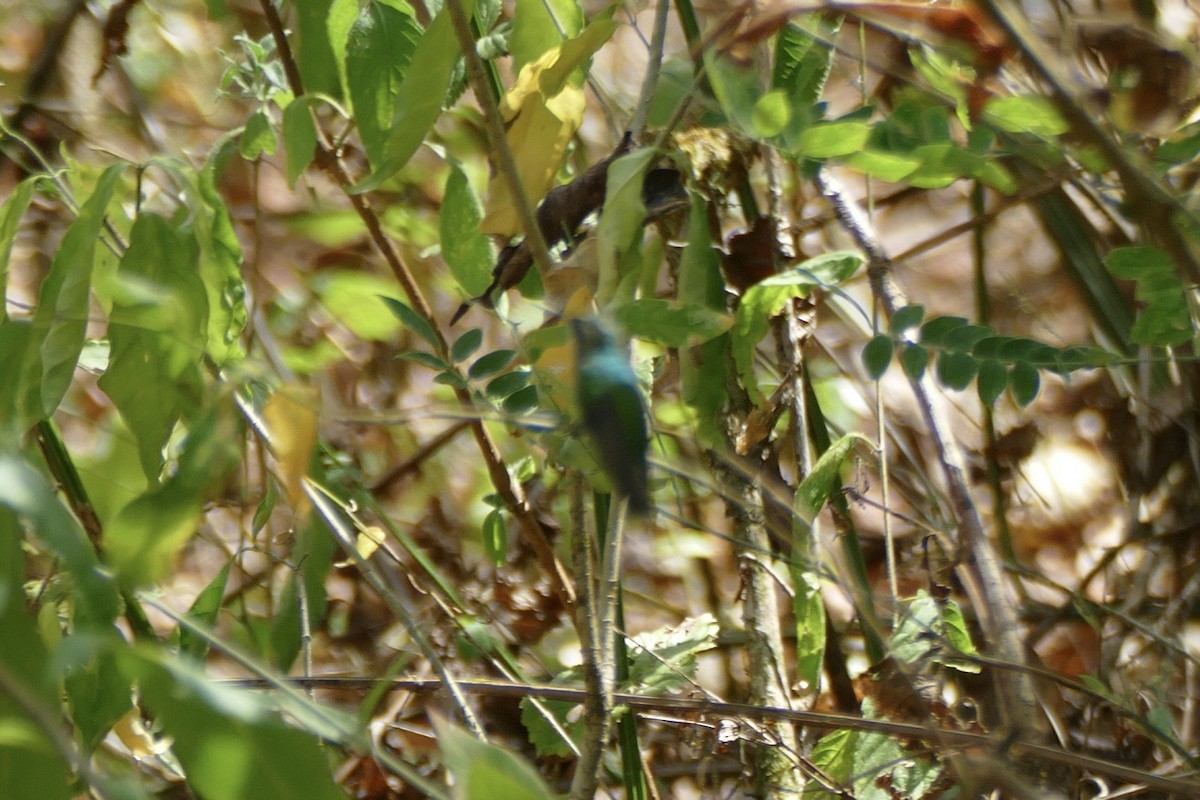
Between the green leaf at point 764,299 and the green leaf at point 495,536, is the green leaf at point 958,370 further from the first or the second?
the green leaf at point 495,536

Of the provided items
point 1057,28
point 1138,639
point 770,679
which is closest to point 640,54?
point 1057,28

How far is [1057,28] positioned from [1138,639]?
73cm

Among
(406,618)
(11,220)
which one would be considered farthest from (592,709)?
(11,220)

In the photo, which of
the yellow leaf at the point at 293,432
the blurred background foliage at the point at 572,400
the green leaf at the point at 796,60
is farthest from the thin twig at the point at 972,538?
the yellow leaf at the point at 293,432

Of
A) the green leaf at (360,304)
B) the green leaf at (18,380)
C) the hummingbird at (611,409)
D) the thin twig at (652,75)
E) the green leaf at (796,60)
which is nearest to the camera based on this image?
the hummingbird at (611,409)

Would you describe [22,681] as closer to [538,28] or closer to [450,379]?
[450,379]

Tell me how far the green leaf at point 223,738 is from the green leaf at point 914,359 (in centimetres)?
46

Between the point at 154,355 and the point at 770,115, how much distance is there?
0.36m

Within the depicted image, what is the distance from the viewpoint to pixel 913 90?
36.8 inches

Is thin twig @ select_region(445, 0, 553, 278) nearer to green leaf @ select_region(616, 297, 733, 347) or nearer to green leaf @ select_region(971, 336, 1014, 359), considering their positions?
green leaf @ select_region(616, 297, 733, 347)

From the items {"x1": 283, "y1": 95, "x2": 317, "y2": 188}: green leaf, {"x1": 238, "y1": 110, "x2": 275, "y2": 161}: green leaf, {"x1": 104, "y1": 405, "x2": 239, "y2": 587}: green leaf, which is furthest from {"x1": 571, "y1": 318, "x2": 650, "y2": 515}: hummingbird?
{"x1": 238, "y1": 110, "x2": 275, "y2": 161}: green leaf

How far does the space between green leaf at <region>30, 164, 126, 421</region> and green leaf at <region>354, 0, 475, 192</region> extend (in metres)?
0.16

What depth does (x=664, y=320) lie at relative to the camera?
553 mm

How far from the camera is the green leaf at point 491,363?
27.4 inches
